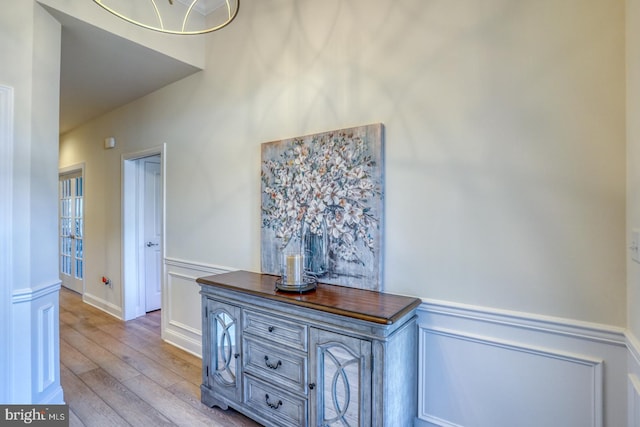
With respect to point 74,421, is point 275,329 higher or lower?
higher

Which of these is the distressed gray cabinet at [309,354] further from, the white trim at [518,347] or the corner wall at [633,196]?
the corner wall at [633,196]

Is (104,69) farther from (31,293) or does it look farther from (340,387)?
(340,387)

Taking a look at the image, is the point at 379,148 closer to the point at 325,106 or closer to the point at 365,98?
the point at 365,98

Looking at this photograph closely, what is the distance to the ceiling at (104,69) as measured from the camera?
240cm

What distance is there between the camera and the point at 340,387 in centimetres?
159

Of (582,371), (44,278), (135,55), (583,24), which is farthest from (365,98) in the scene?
(44,278)

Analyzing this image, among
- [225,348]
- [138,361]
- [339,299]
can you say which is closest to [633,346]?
[339,299]

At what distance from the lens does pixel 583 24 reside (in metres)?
1.39

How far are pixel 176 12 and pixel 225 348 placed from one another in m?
2.85

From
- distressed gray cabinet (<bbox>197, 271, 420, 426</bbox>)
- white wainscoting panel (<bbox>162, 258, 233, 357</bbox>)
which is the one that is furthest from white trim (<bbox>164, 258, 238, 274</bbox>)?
distressed gray cabinet (<bbox>197, 271, 420, 426</bbox>)

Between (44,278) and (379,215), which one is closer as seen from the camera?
(379,215)

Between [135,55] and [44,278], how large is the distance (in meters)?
1.94

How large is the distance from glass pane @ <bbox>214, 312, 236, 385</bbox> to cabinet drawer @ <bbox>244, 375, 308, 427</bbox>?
16cm

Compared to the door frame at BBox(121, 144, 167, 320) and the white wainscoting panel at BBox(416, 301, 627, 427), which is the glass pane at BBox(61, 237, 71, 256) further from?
Answer: the white wainscoting panel at BBox(416, 301, 627, 427)
